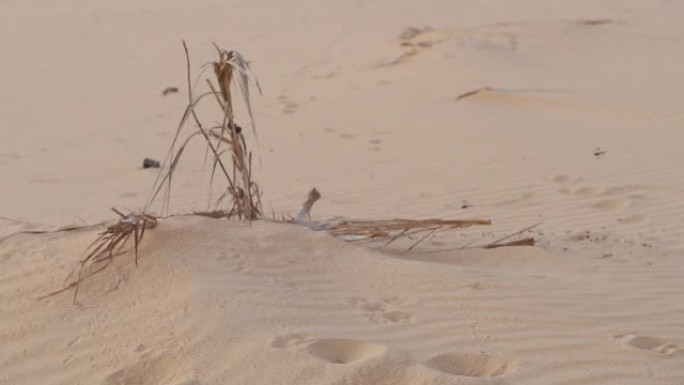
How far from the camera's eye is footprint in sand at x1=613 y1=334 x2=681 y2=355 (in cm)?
385

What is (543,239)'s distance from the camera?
5.89 meters

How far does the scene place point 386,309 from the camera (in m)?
4.15

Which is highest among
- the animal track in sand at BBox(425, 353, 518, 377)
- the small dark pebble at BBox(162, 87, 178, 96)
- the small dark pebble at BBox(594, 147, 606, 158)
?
the small dark pebble at BBox(162, 87, 178, 96)

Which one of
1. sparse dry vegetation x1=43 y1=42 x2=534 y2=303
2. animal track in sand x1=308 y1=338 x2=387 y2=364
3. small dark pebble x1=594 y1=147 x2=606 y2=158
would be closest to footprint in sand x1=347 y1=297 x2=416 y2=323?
animal track in sand x1=308 y1=338 x2=387 y2=364

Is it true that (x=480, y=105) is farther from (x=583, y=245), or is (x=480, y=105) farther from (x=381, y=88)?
(x=583, y=245)

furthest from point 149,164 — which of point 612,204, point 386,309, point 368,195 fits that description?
point 386,309

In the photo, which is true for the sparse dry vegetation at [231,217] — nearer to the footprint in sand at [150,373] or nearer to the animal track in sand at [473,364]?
the footprint in sand at [150,373]

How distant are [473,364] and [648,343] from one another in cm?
68

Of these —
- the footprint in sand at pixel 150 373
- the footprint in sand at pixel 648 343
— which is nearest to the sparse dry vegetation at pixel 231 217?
the footprint in sand at pixel 150 373

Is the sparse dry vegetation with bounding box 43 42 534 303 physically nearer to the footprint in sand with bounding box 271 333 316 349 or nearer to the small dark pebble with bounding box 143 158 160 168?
the footprint in sand with bounding box 271 333 316 349

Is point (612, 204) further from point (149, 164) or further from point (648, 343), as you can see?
point (149, 164)

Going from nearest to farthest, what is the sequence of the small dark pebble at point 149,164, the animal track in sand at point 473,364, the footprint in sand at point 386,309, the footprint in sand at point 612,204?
the animal track in sand at point 473,364 → the footprint in sand at point 386,309 → the footprint in sand at point 612,204 → the small dark pebble at point 149,164

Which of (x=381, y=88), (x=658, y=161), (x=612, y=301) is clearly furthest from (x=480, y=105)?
(x=612, y=301)

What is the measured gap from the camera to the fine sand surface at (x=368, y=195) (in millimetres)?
3848
